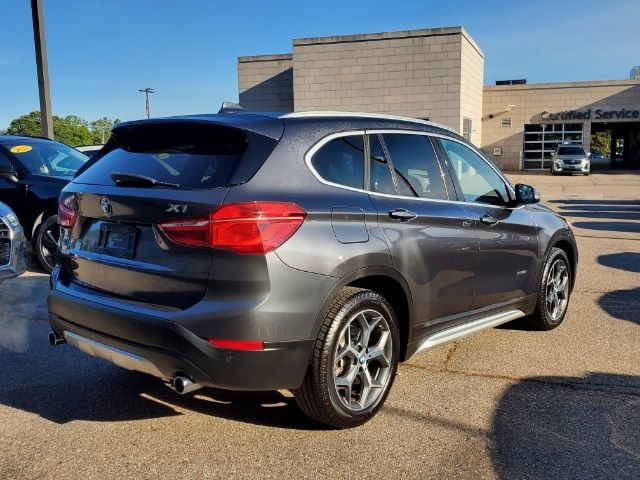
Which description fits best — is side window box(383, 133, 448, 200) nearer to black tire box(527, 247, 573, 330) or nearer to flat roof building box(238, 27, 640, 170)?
black tire box(527, 247, 573, 330)

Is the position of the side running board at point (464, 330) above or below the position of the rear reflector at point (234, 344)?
below

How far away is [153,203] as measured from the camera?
3.18 m

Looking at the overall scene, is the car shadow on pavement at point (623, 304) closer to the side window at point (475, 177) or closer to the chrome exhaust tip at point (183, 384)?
the side window at point (475, 177)

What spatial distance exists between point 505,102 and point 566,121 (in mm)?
4227

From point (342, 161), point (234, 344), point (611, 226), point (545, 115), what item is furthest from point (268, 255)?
point (545, 115)

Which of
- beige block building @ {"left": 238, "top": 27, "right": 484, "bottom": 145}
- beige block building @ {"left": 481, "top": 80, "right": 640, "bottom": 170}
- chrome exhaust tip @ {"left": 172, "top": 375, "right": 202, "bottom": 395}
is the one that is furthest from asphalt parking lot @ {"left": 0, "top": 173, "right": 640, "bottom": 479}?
beige block building @ {"left": 481, "top": 80, "right": 640, "bottom": 170}

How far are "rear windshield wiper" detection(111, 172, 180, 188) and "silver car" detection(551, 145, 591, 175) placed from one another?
1378 inches

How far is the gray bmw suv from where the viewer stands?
3.01 m

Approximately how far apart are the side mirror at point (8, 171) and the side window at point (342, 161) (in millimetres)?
5955

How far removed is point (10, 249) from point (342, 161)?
401 centimetres

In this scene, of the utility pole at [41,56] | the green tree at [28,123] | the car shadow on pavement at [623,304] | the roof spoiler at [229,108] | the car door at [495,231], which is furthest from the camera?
the green tree at [28,123]

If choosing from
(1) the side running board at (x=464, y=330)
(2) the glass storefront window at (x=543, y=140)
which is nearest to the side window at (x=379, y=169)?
(1) the side running board at (x=464, y=330)

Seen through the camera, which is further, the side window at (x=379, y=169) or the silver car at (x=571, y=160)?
the silver car at (x=571, y=160)

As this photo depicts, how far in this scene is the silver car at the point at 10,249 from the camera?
5.90 m
